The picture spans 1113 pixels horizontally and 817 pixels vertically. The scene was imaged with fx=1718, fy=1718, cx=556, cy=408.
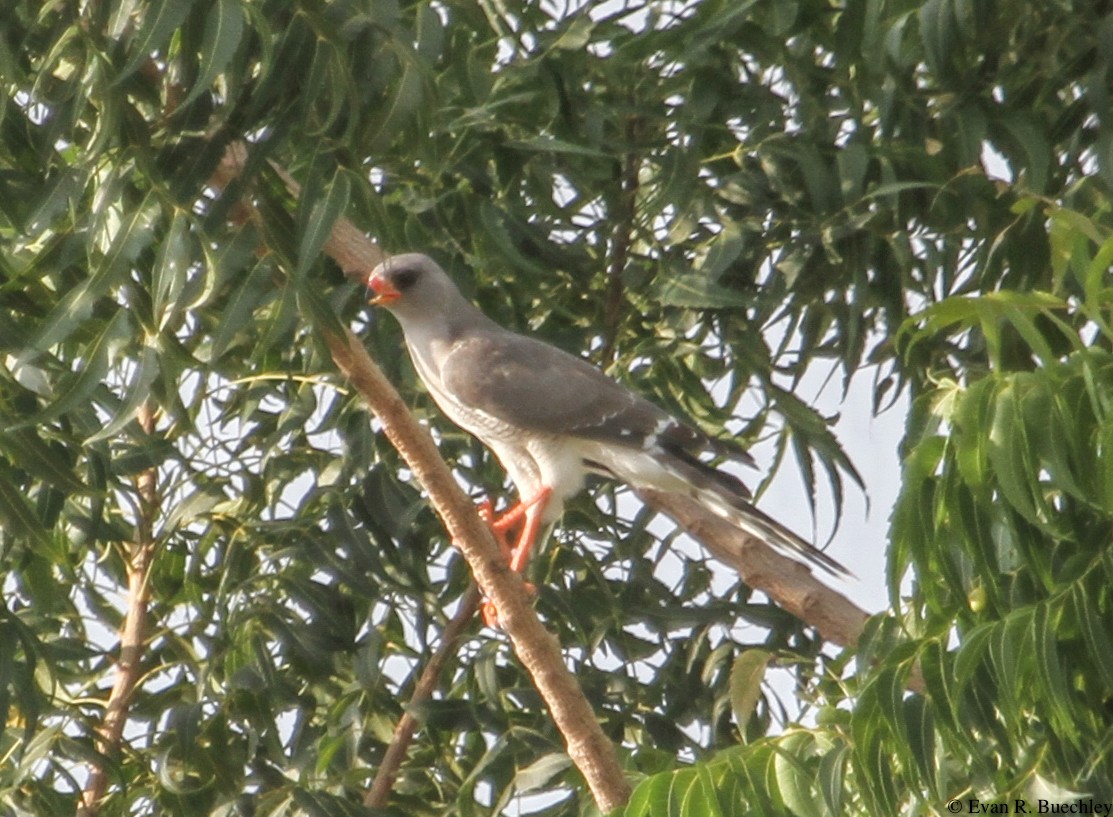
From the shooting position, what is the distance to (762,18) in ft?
9.91

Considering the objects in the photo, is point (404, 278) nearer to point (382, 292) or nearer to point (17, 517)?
point (382, 292)

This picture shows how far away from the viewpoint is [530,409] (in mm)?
3803

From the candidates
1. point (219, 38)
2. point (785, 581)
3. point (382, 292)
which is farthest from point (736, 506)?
point (219, 38)

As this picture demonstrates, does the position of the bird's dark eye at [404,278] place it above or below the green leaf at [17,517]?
above

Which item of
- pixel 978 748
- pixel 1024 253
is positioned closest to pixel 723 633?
pixel 1024 253

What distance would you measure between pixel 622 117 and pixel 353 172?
0.87 m

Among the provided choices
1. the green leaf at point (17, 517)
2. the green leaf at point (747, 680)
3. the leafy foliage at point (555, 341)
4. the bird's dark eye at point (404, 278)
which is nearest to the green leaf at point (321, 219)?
the leafy foliage at point (555, 341)

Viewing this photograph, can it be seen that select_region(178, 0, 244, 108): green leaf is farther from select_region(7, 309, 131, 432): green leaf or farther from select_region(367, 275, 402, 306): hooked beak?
select_region(367, 275, 402, 306): hooked beak

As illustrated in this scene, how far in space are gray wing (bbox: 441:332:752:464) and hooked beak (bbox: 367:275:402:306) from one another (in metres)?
0.25

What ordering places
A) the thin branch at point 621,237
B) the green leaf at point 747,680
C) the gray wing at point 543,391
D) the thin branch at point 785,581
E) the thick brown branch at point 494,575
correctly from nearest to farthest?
A: 1. the green leaf at point 747,680
2. the thick brown branch at point 494,575
3. the thin branch at point 785,581
4. the thin branch at point 621,237
5. the gray wing at point 543,391

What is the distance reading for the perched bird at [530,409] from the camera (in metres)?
3.58

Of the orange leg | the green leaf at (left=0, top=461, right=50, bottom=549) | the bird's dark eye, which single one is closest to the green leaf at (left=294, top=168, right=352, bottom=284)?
the green leaf at (left=0, top=461, right=50, bottom=549)

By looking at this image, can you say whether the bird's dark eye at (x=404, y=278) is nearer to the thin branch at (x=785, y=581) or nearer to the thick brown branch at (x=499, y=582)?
the thin branch at (x=785, y=581)

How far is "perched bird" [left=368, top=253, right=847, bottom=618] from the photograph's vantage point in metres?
3.58
